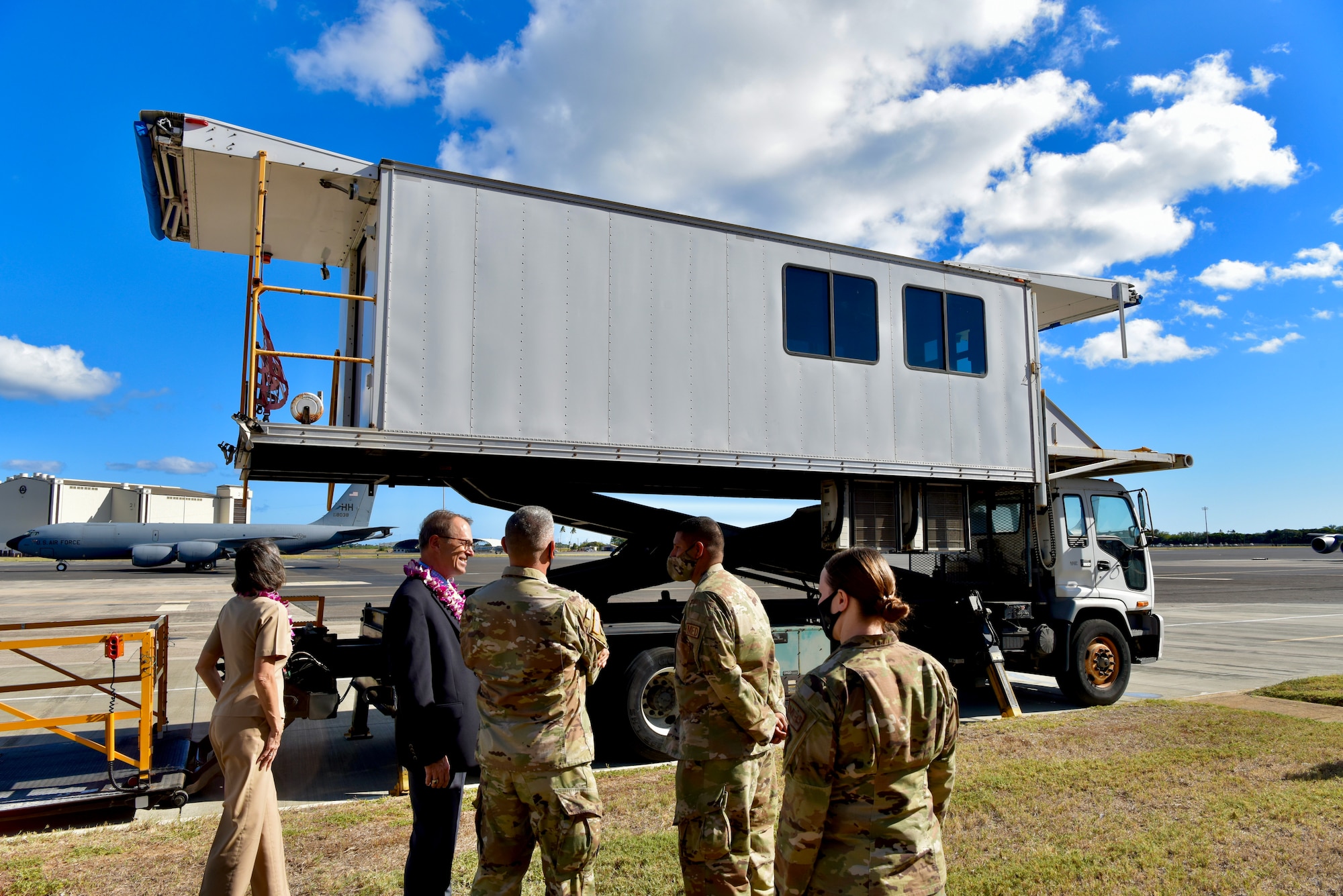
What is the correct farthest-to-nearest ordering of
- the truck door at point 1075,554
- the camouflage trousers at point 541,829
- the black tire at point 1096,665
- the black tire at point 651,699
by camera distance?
the truck door at point 1075,554
the black tire at point 1096,665
the black tire at point 651,699
the camouflage trousers at point 541,829

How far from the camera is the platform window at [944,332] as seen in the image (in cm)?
845

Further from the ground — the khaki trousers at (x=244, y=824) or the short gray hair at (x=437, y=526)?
the short gray hair at (x=437, y=526)

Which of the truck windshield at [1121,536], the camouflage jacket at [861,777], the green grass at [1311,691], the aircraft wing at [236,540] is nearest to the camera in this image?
the camouflage jacket at [861,777]

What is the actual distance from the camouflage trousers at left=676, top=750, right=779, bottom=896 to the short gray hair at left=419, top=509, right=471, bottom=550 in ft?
4.64

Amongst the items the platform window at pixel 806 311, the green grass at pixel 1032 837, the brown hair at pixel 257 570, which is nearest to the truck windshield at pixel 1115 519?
the green grass at pixel 1032 837

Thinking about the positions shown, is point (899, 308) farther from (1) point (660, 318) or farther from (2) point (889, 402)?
(1) point (660, 318)

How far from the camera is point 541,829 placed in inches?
114

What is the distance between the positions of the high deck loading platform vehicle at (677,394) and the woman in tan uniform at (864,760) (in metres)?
4.64

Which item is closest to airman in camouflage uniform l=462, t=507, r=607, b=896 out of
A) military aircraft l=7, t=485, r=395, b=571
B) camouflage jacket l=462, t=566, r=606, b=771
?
camouflage jacket l=462, t=566, r=606, b=771

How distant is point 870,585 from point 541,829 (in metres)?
1.58

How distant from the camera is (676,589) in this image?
21469 mm

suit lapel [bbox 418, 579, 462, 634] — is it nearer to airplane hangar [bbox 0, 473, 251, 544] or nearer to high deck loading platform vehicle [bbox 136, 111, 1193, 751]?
high deck loading platform vehicle [bbox 136, 111, 1193, 751]

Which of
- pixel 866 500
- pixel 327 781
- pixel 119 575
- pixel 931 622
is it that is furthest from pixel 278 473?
pixel 119 575

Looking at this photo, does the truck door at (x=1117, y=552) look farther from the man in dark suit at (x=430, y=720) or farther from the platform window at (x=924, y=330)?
the man in dark suit at (x=430, y=720)
